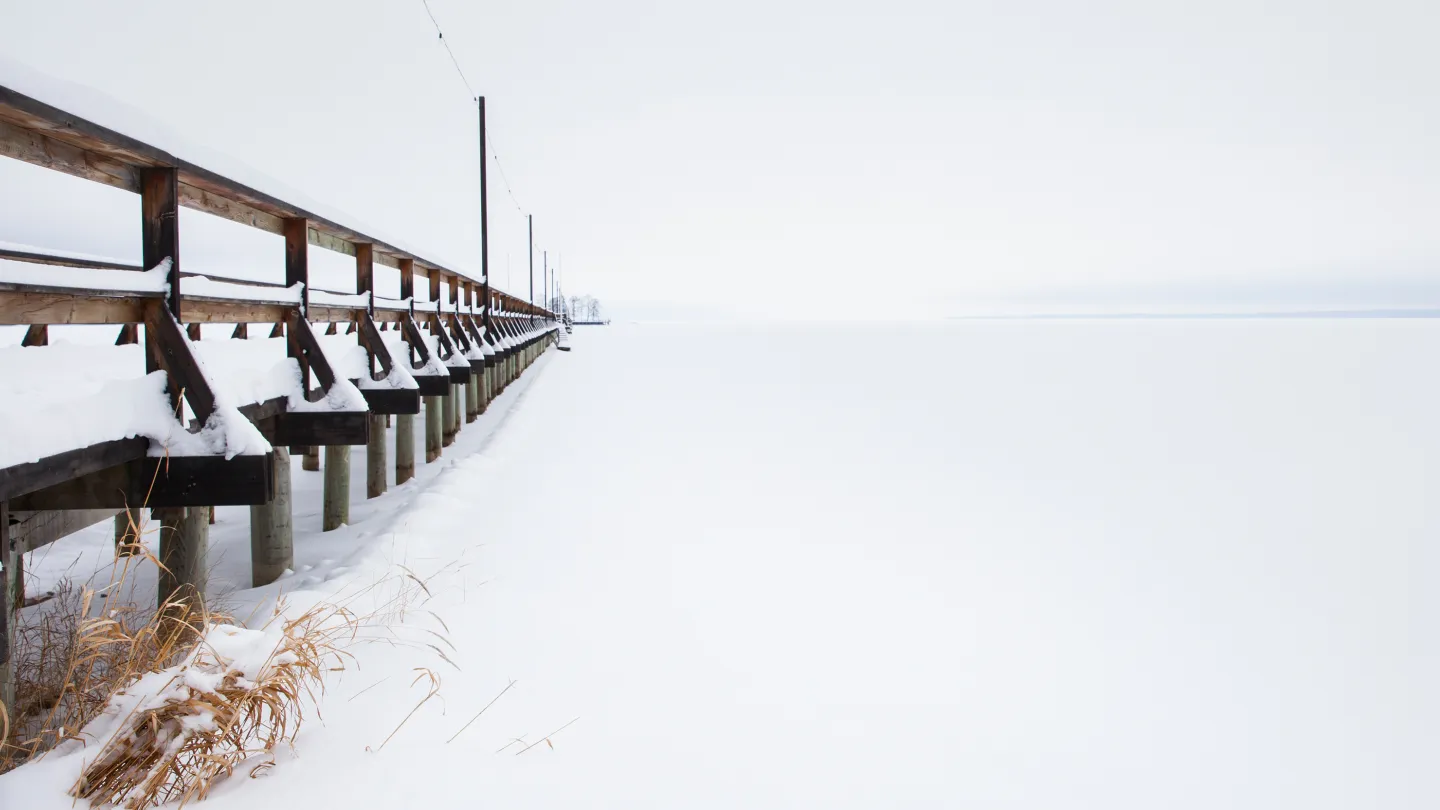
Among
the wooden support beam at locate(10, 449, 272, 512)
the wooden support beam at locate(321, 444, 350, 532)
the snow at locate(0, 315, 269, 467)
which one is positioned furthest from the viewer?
the wooden support beam at locate(321, 444, 350, 532)

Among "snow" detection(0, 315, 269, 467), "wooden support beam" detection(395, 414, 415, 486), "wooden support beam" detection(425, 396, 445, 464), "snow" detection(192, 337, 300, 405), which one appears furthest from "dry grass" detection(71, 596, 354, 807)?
"wooden support beam" detection(425, 396, 445, 464)

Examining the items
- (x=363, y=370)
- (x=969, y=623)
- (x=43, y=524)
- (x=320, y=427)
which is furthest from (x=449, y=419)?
(x=969, y=623)

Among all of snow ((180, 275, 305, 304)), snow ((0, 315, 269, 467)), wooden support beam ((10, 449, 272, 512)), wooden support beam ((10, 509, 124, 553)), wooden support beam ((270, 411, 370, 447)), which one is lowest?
wooden support beam ((10, 509, 124, 553))

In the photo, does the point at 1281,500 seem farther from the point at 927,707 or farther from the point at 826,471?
the point at 927,707

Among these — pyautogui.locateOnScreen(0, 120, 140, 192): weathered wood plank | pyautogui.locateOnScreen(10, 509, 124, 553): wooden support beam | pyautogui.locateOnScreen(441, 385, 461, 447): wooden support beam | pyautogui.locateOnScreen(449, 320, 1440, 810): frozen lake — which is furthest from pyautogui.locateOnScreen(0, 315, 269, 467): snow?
pyautogui.locateOnScreen(441, 385, 461, 447): wooden support beam

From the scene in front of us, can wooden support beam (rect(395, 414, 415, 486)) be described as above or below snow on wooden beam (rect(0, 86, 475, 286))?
below

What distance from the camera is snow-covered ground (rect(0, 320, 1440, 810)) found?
301cm

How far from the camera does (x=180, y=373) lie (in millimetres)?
Result: 3404

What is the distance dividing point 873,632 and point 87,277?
152 inches

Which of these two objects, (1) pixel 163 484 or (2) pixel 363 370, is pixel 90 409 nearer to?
(1) pixel 163 484

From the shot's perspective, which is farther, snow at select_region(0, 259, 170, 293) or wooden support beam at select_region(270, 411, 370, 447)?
wooden support beam at select_region(270, 411, 370, 447)

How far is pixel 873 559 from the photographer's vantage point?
19.5ft

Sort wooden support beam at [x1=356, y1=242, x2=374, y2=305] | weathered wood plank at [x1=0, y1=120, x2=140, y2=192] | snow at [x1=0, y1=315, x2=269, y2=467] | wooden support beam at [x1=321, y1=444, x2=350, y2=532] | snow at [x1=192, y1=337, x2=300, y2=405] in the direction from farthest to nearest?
wooden support beam at [x1=356, y1=242, x2=374, y2=305] < wooden support beam at [x1=321, y1=444, x2=350, y2=532] < snow at [x1=192, y1=337, x2=300, y2=405] < snow at [x1=0, y1=315, x2=269, y2=467] < weathered wood plank at [x1=0, y1=120, x2=140, y2=192]

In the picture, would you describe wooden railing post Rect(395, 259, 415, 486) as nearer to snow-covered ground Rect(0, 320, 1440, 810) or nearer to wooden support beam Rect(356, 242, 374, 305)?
snow-covered ground Rect(0, 320, 1440, 810)
